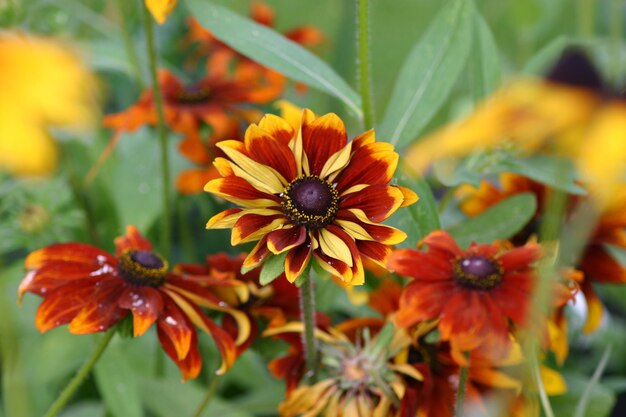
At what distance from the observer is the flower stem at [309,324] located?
444mm

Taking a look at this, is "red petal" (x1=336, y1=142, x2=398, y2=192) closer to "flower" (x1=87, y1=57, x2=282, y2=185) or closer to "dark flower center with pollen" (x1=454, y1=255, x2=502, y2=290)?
"dark flower center with pollen" (x1=454, y1=255, x2=502, y2=290)

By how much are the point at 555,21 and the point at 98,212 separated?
0.71 metres

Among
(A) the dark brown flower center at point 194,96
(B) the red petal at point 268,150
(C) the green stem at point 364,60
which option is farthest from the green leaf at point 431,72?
(A) the dark brown flower center at point 194,96

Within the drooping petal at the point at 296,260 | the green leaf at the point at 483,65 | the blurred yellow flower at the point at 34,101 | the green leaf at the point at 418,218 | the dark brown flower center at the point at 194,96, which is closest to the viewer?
the blurred yellow flower at the point at 34,101

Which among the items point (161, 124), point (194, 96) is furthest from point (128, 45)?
point (161, 124)

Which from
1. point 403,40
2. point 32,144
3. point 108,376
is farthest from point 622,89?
point 403,40

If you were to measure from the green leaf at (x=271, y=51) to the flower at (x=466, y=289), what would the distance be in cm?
12

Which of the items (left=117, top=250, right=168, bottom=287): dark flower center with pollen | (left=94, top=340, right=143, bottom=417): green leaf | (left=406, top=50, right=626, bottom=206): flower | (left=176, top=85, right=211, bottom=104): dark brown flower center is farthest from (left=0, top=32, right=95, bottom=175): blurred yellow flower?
(left=176, top=85, right=211, bottom=104): dark brown flower center

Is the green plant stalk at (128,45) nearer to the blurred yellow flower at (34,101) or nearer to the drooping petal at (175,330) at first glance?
the drooping petal at (175,330)

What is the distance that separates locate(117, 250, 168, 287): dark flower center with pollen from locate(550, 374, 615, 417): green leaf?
0.28 m

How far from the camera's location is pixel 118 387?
584mm

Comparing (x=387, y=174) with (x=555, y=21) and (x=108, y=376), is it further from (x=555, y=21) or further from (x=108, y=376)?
(x=555, y=21)

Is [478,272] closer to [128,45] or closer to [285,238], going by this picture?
[285,238]

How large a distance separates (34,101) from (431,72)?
38 centimetres
